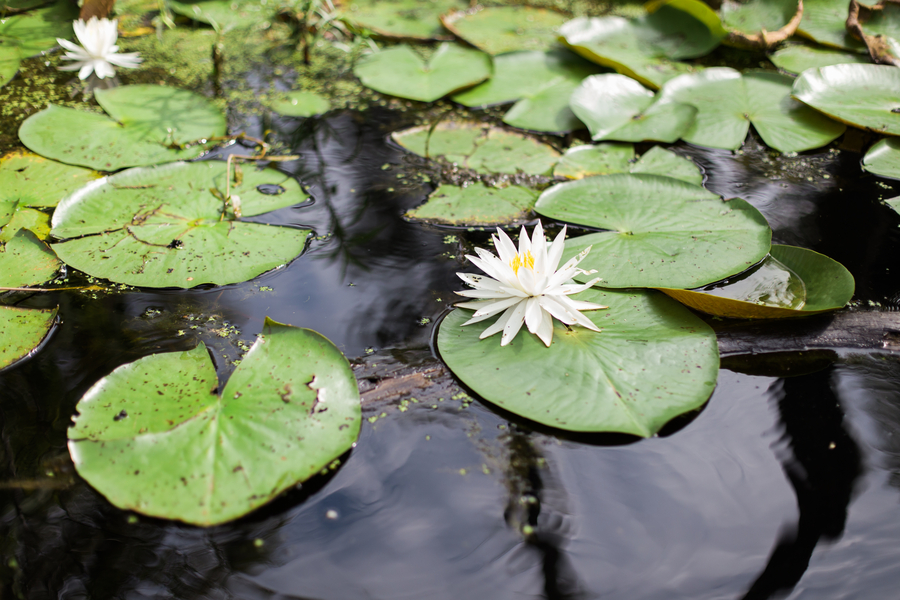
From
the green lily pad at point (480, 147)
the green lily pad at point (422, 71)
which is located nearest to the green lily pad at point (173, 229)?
the green lily pad at point (480, 147)

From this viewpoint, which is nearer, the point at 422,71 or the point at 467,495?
the point at 467,495

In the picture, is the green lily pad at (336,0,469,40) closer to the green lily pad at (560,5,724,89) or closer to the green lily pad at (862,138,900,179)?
the green lily pad at (560,5,724,89)

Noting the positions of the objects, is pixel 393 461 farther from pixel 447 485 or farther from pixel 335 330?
pixel 335 330

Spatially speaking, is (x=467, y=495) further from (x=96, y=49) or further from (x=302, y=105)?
(x=96, y=49)

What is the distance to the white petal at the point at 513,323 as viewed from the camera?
4.68 ft

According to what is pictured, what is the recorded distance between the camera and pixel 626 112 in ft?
8.29

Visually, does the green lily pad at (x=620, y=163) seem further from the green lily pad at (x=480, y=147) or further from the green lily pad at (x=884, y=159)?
the green lily pad at (x=884, y=159)

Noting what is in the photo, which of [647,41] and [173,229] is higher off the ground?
[647,41]

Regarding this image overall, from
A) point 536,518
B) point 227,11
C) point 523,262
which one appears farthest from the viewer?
point 227,11

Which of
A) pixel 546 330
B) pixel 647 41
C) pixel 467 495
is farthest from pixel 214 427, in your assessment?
pixel 647 41

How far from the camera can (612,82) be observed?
8.64ft

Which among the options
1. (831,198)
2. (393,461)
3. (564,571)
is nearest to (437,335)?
(393,461)

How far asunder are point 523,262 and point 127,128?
1972 mm

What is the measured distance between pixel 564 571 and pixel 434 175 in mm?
1640
